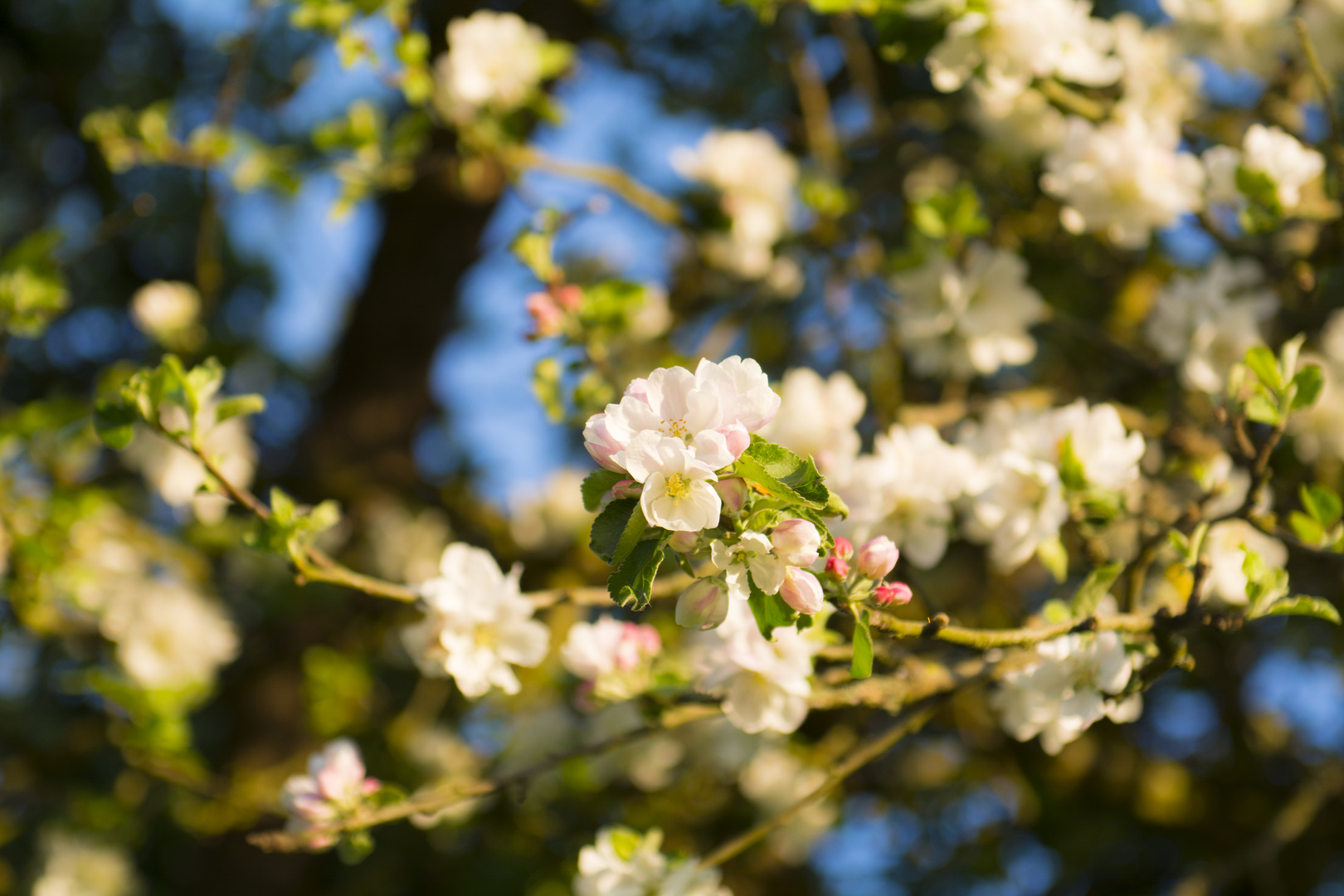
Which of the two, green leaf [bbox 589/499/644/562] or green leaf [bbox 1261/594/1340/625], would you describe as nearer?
green leaf [bbox 589/499/644/562]

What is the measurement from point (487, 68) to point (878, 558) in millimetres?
1572

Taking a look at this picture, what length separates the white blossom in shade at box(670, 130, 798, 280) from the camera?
2371 millimetres

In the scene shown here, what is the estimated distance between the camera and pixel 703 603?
0.92 metres

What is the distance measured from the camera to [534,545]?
3.07 metres

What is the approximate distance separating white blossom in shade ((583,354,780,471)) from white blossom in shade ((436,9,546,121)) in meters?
1.41

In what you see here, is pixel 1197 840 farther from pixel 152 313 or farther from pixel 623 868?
pixel 152 313

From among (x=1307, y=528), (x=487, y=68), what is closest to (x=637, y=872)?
(x=1307, y=528)

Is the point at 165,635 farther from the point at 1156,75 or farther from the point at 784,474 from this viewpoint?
the point at 1156,75

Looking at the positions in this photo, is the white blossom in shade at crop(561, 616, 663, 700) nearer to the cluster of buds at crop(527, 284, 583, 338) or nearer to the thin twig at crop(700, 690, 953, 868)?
the thin twig at crop(700, 690, 953, 868)

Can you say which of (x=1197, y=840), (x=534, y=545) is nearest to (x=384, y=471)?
(x=534, y=545)

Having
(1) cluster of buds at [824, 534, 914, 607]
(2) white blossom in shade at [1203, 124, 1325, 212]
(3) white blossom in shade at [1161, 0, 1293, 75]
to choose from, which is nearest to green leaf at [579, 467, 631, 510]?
(1) cluster of buds at [824, 534, 914, 607]

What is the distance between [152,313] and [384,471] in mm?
990

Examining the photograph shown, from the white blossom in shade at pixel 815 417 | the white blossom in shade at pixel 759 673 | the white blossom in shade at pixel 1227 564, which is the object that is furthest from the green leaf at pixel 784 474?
the white blossom in shade at pixel 1227 564

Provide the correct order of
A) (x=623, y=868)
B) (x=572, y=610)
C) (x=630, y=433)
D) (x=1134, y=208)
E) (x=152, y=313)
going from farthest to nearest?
(x=572, y=610)
(x=152, y=313)
(x=1134, y=208)
(x=623, y=868)
(x=630, y=433)
